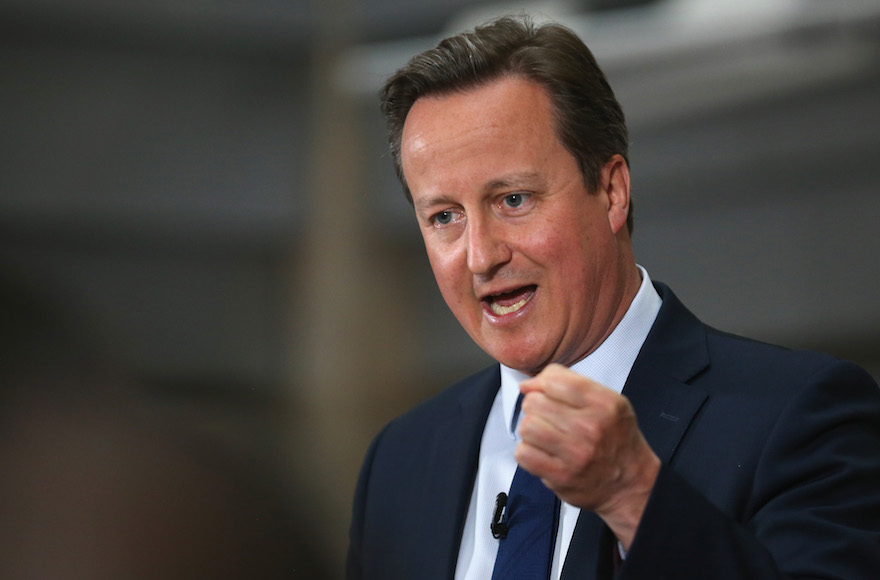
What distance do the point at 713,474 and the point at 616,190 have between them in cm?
50

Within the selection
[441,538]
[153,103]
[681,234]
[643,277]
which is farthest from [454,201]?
[153,103]

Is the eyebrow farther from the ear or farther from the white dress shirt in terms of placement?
the white dress shirt

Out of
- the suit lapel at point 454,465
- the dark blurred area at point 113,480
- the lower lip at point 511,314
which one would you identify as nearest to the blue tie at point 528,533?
the suit lapel at point 454,465

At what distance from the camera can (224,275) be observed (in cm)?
297

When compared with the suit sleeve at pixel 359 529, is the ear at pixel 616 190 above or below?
above

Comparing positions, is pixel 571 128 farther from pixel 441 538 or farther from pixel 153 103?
pixel 153 103

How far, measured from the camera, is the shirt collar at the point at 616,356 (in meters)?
1.38

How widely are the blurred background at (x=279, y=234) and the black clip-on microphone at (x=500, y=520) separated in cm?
95

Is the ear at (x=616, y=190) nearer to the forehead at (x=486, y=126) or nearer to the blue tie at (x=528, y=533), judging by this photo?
the forehead at (x=486, y=126)

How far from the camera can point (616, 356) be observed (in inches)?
54.9

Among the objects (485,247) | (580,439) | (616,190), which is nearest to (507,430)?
(485,247)

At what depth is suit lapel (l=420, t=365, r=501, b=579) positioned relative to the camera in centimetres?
138

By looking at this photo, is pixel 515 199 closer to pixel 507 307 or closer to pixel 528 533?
pixel 507 307

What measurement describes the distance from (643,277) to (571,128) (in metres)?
0.27
